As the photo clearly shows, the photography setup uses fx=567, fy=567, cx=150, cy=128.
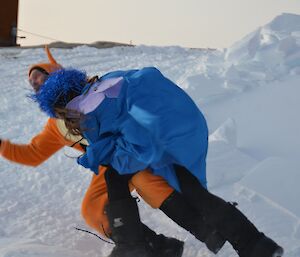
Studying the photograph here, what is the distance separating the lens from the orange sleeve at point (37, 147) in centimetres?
256

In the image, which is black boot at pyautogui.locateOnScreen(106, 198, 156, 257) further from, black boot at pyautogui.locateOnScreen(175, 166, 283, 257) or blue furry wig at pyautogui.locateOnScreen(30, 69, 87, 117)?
blue furry wig at pyautogui.locateOnScreen(30, 69, 87, 117)

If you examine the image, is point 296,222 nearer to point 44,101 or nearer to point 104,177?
point 104,177

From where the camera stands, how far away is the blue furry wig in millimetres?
2221

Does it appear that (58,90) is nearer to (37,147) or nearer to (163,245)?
(37,147)

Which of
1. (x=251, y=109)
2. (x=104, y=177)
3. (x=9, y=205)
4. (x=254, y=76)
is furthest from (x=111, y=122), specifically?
(x=254, y=76)

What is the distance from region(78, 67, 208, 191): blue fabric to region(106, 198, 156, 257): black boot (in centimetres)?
14

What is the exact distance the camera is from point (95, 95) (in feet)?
7.12

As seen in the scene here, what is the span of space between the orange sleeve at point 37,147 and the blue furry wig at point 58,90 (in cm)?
32

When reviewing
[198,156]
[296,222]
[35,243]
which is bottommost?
[35,243]

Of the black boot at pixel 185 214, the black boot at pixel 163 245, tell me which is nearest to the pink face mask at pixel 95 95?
the black boot at pixel 185 214

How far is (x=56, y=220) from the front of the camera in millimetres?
2912

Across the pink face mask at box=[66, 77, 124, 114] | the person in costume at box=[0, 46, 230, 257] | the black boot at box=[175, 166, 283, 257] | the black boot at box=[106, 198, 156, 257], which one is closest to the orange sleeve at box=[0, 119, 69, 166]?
the person in costume at box=[0, 46, 230, 257]

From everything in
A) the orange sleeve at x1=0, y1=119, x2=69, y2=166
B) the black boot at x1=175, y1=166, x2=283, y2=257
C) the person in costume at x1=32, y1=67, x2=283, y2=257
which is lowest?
the orange sleeve at x1=0, y1=119, x2=69, y2=166

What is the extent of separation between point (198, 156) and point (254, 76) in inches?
118
